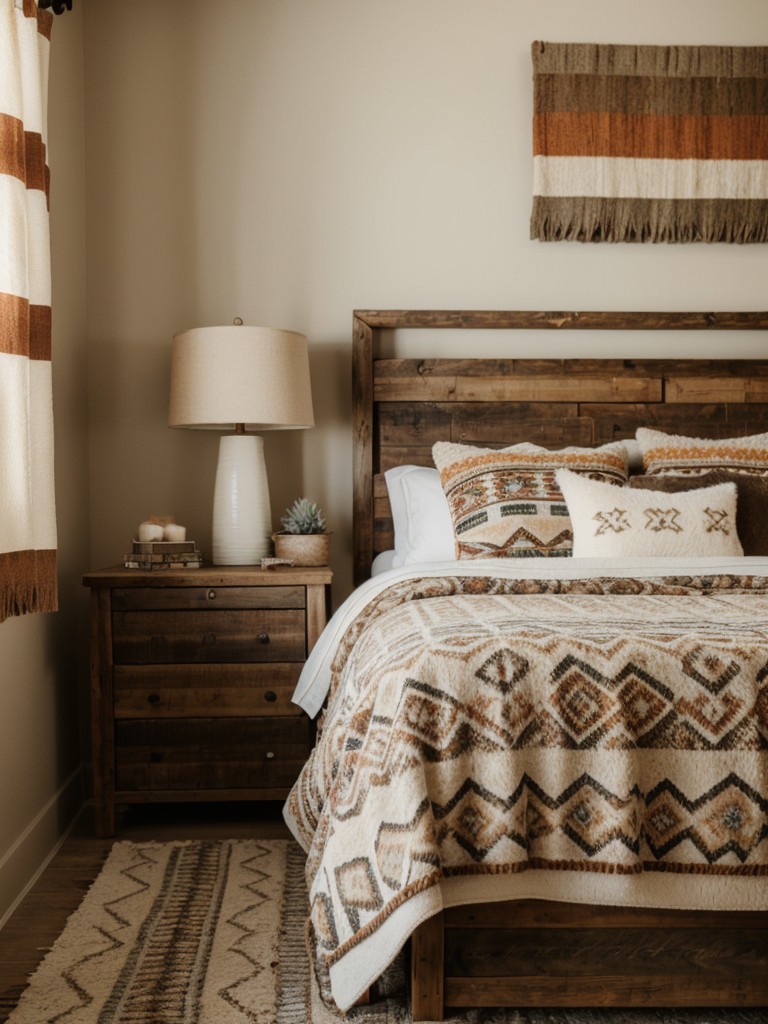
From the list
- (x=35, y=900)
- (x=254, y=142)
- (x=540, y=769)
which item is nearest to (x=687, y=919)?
(x=540, y=769)

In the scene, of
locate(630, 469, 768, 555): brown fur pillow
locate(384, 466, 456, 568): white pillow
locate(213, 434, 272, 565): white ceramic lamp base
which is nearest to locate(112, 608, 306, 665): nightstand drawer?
locate(213, 434, 272, 565): white ceramic lamp base

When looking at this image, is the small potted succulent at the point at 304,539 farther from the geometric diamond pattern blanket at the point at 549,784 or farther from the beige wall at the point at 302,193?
the geometric diamond pattern blanket at the point at 549,784

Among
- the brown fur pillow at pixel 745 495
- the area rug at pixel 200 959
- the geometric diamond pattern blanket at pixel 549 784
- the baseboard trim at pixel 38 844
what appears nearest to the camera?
the geometric diamond pattern blanket at pixel 549 784

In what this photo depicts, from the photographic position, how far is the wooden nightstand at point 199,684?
8.20 ft

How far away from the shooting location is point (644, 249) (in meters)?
3.11

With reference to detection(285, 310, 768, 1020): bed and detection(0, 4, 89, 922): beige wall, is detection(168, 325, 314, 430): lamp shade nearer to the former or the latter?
detection(0, 4, 89, 922): beige wall

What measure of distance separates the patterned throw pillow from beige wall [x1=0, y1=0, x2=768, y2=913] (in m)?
0.50

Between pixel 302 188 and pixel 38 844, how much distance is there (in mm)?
2101

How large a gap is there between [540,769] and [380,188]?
7.22 feet

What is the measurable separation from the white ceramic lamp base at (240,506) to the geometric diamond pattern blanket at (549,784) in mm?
1357

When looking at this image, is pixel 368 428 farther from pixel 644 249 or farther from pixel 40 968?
pixel 40 968

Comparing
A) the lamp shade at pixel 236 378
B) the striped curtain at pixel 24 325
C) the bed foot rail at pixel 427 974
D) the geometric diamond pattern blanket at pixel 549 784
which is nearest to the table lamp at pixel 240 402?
the lamp shade at pixel 236 378

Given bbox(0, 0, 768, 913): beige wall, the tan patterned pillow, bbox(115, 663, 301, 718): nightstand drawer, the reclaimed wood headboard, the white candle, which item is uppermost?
bbox(0, 0, 768, 913): beige wall

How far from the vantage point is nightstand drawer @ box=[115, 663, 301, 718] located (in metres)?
2.51
